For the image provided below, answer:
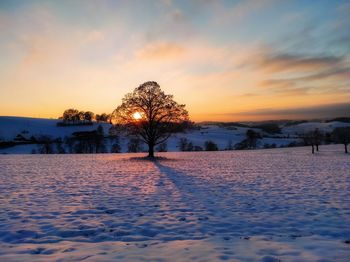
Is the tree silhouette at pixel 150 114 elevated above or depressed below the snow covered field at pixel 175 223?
above

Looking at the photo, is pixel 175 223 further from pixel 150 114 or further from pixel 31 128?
pixel 31 128

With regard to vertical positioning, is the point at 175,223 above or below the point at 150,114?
below

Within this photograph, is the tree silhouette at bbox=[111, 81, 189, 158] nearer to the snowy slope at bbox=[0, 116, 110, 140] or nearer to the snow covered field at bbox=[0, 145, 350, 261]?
the snow covered field at bbox=[0, 145, 350, 261]

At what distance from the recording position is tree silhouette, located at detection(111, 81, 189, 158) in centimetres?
4759

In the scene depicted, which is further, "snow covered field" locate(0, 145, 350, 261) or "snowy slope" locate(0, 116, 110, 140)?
"snowy slope" locate(0, 116, 110, 140)

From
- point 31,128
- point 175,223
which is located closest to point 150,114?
point 175,223

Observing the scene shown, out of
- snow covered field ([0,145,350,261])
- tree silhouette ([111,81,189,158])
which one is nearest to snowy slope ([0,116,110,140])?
tree silhouette ([111,81,189,158])

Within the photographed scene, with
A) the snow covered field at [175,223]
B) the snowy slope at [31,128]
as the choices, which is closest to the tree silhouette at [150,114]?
the snow covered field at [175,223]

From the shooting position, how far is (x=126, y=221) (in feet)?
36.2

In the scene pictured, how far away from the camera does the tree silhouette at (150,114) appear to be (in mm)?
47594

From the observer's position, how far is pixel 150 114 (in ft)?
157

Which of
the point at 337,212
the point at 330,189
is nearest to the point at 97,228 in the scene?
the point at 337,212

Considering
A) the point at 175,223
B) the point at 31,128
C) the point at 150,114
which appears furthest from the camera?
the point at 31,128

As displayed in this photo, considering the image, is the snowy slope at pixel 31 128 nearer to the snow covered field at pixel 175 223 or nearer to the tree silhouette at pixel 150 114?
the tree silhouette at pixel 150 114
